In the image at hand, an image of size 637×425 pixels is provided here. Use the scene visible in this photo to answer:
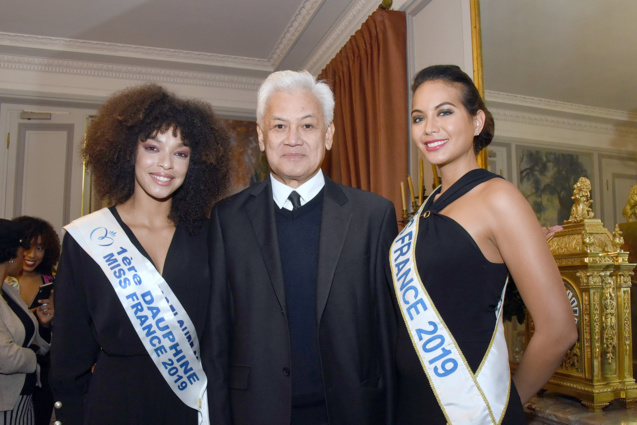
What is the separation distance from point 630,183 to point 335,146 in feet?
9.24

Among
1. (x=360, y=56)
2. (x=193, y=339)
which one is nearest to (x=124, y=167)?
(x=193, y=339)

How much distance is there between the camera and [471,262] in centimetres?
124

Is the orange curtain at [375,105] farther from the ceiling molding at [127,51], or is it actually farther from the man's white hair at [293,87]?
the man's white hair at [293,87]

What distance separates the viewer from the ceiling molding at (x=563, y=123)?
5.60 feet

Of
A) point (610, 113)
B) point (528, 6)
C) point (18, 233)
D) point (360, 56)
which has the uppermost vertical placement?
point (360, 56)

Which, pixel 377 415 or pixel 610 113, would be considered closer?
pixel 377 415

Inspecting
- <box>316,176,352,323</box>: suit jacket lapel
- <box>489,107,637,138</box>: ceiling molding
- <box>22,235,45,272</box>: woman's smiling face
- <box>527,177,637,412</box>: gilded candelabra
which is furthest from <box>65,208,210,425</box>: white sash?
<box>22,235,45,272</box>: woman's smiling face

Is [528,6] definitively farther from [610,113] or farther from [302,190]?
[302,190]

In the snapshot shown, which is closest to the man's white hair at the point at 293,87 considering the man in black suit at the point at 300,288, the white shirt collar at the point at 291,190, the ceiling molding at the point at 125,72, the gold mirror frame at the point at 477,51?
the man in black suit at the point at 300,288

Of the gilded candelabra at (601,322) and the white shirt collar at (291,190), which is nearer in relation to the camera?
the white shirt collar at (291,190)

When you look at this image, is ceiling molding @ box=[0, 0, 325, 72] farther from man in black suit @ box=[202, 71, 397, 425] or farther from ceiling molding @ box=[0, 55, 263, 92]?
man in black suit @ box=[202, 71, 397, 425]

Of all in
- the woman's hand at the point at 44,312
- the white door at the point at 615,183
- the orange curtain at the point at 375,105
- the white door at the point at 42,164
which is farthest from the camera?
the white door at the point at 42,164

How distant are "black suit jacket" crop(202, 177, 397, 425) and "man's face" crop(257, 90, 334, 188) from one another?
87 mm

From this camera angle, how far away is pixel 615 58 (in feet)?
5.66
